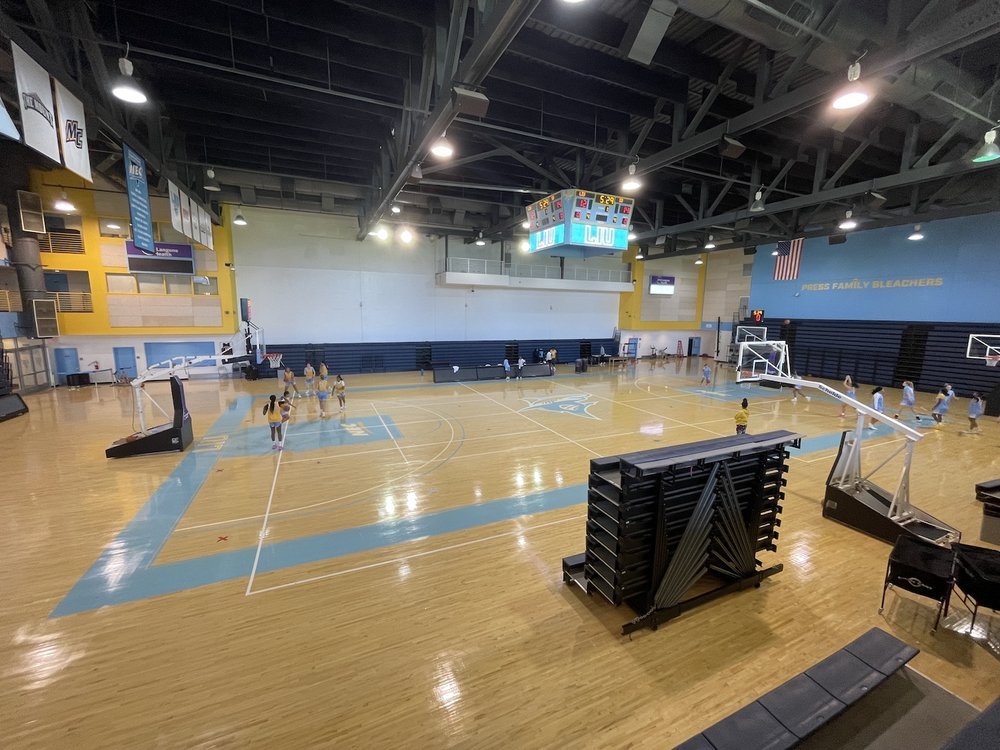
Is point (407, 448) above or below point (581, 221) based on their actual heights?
below

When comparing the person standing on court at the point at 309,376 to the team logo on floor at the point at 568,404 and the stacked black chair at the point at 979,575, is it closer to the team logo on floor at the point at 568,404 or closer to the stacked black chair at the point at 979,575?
the team logo on floor at the point at 568,404

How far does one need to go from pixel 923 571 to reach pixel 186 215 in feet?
55.6

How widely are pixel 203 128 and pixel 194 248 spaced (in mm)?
9283

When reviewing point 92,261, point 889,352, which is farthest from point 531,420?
point 92,261

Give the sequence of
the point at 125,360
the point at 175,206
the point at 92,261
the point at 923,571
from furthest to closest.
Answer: the point at 125,360 < the point at 92,261 < the point at 175,206 < the point at 923,571

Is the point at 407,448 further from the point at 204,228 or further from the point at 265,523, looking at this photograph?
the point at 204,228

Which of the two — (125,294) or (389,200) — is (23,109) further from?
(125,294)

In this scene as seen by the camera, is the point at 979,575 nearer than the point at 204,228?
Yes

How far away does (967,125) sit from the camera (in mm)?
8594

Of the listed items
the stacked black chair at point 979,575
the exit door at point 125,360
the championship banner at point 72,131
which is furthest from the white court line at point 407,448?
the exit door at point 125,360

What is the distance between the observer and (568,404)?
15.4m

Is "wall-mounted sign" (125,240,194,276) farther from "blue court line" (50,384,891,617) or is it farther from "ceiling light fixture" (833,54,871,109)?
"ceiling light fixture" (833,54,871,109)

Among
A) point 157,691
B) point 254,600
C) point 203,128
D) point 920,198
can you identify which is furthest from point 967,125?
point 203,128

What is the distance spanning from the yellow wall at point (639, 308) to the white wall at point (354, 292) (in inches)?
248
